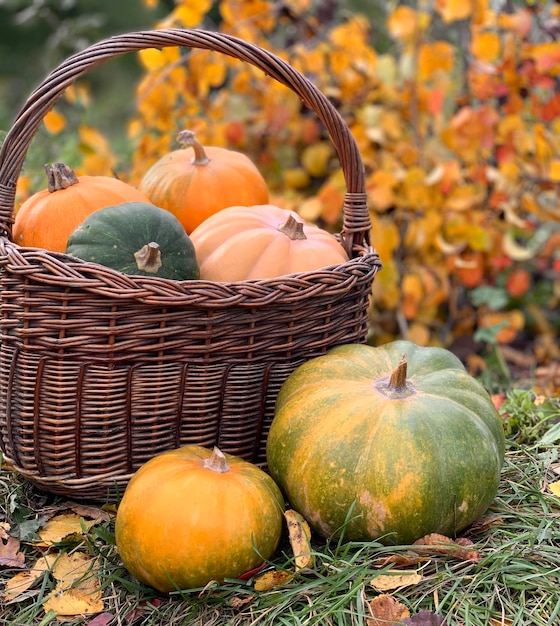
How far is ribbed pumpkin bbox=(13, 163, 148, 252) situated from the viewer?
70.2 inches

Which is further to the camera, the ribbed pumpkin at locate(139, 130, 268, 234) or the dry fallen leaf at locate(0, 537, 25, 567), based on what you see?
the ribbed pumpkin at locate(139, 130, 268, 234)

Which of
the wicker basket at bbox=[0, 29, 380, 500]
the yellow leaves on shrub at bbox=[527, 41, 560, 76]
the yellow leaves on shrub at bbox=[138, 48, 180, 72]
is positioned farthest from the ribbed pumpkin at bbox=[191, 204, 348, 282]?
the yellow leaves on shrub at bbox=[527, 41, 560, 76]

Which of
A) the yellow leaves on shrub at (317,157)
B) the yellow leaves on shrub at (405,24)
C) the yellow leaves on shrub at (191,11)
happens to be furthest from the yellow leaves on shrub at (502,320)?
the yellow leaves on shrub at (191,11)

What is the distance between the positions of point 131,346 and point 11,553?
0.49 metres

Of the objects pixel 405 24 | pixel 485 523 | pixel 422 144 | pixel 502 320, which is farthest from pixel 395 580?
pixel 405 24

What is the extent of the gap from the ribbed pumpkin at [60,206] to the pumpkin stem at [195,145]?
0.23 metres

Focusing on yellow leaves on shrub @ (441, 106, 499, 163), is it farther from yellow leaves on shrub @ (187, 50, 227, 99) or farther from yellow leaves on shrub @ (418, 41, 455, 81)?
yellow leaves on shrub @ (187, 50, 227, 99)

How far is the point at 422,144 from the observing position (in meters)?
3.23

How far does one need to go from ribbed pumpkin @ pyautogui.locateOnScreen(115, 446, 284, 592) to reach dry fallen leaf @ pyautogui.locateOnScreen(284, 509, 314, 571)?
29 millimetres

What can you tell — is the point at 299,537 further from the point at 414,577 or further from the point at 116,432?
the point at 116,432

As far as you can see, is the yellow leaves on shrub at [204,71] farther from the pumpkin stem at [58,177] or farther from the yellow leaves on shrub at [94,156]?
the pumpkin stem at [58,177]

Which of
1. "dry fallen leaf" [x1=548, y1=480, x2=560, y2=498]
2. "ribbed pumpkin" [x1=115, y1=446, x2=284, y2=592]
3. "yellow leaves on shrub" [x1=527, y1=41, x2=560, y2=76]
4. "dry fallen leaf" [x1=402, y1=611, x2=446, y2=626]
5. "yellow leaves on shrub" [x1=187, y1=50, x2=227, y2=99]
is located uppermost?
"yellow leaves on shrub" [x1=527, y1=41, x2=560, y2=76]

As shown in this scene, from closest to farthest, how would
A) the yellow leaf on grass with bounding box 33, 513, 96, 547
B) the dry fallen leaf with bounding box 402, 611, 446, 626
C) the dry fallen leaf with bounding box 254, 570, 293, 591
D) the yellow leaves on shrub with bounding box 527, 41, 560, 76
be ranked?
the dry fallen leaf with bounding box 402, 611, 446, 626 → the dry fallen leaf with bounding box 254, 570, 293, 591 → the yellow leaf on grass with bounding box 33, 513, 96, 547 → the yellow leaves on shrub with bounding box 527, 41, 560, 76

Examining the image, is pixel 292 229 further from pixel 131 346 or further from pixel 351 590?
pixel 351 590
